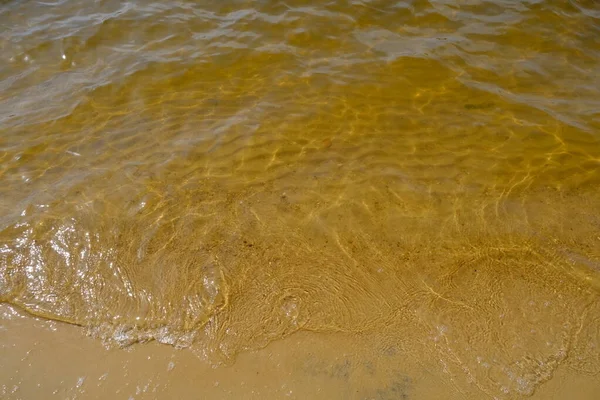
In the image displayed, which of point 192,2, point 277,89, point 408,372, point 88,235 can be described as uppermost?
point 192,2

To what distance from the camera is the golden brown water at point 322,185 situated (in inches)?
131

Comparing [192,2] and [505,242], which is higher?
[192,2]

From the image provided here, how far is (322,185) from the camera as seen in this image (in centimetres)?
452

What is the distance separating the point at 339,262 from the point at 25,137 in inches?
149

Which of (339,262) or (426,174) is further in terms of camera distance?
(426,174)

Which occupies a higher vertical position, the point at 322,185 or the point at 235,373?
the point at 322,185

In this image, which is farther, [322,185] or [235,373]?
[322,185]

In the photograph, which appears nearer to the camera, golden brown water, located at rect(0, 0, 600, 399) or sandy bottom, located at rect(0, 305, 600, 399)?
sandy bottom, located at rect(0, 305, 600, 399)

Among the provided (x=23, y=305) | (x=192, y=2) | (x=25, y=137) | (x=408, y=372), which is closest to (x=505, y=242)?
(x=408, y=372)

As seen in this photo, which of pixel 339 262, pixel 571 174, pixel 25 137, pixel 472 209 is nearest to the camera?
pixel 339 262

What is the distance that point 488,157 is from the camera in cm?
479

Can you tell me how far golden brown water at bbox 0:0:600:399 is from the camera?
334 centimetres

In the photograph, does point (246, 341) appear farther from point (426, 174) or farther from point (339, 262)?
point (426, 174)

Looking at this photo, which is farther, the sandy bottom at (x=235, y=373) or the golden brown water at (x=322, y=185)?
the golden brown water at (x=322, y=185)
